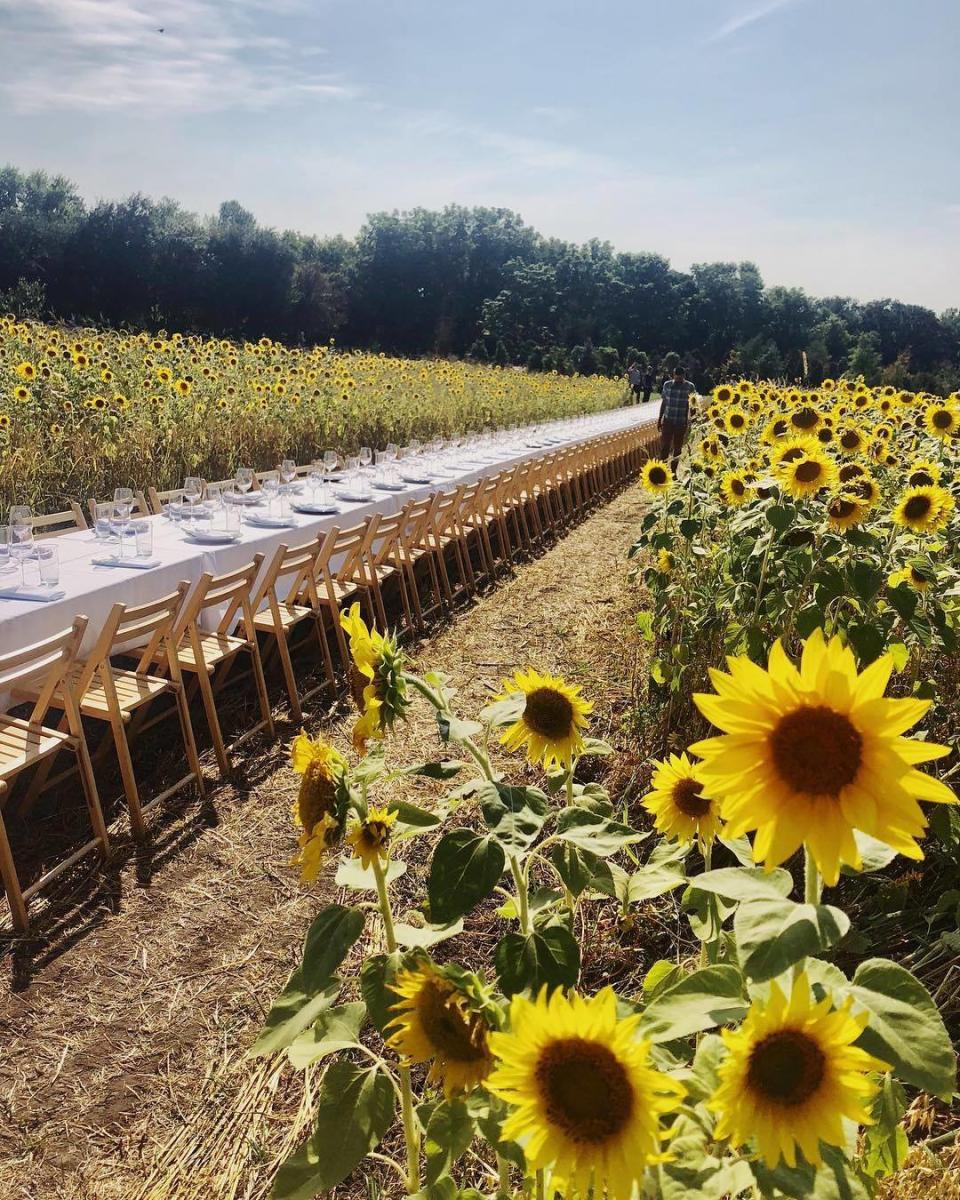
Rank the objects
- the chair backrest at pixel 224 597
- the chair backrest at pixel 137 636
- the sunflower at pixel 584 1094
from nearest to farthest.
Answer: the sunflower at pixel 584 1094
the chair backrest at pixel 137 636
the chair backrest at pixel 224 597

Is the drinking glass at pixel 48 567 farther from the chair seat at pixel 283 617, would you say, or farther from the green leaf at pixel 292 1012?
the green leaf at pixel 292 1012

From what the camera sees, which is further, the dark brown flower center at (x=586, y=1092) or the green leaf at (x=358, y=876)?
the green leaf at (x=358, y=876)

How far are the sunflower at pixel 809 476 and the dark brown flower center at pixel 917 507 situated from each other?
0.29 meters

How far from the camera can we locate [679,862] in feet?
5.25

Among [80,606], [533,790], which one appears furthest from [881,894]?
[80,606]

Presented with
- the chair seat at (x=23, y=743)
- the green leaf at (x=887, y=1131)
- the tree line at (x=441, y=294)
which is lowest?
the chair seat at (x=23, y=743)

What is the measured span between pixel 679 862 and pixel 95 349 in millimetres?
10262

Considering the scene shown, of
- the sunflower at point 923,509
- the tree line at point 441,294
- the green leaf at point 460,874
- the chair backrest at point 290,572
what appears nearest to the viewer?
the green leaf at point 460,874

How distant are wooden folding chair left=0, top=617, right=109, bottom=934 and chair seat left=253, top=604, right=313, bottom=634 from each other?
133 cm

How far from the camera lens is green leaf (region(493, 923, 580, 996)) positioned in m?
1.05

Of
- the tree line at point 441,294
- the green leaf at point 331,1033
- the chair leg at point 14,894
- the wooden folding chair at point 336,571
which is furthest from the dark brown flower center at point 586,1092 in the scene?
the tree line at point 441,294

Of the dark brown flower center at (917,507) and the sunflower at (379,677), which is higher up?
the sunflower at (379,677)

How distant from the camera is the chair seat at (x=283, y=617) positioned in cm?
455

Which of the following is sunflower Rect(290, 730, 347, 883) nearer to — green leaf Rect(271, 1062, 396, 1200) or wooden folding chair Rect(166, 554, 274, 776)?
green leaf Rect(271, 1062, 396, 1200)
